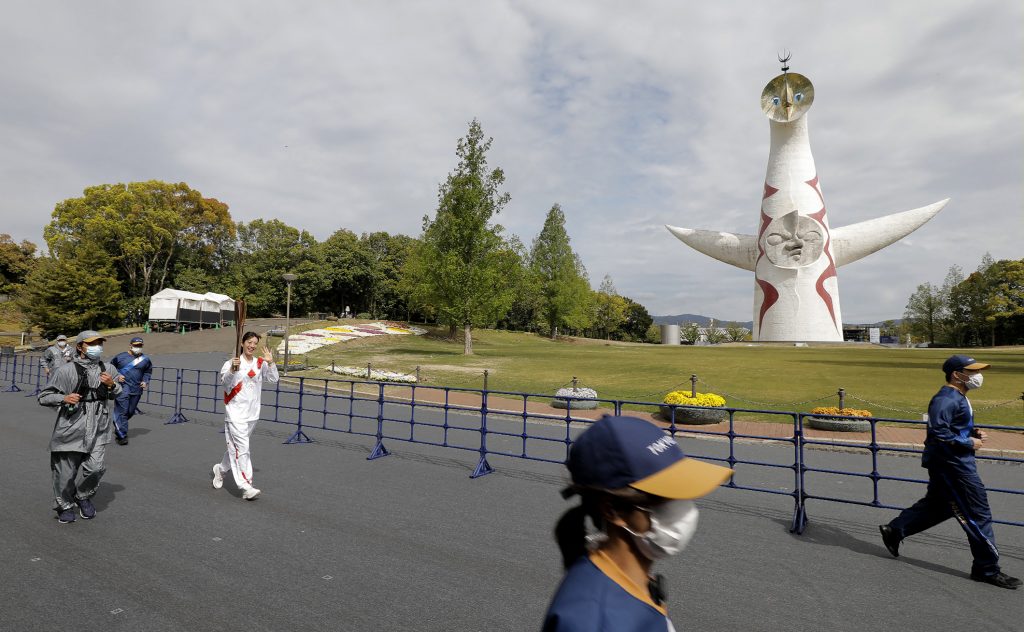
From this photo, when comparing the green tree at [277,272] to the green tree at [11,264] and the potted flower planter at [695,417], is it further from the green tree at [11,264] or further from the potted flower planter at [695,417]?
the potted flower planter at [695,417]

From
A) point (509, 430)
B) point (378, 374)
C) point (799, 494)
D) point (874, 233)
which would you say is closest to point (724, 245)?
point (874, 233)

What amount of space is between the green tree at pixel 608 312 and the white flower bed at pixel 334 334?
3528 cm

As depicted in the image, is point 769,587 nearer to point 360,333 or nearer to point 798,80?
point 360,333

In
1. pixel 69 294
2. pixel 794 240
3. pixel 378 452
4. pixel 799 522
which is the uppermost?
pixel 794 240

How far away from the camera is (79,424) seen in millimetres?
5633

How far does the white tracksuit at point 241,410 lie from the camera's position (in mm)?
6497

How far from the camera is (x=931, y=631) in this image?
3752 mm

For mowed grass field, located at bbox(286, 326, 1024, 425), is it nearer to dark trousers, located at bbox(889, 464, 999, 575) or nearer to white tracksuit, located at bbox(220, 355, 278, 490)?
dark trousers, located at bbox(889, 464, 999, 575)

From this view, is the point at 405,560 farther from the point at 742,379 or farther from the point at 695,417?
the point at 742,379

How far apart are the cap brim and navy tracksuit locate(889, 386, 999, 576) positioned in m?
4.16

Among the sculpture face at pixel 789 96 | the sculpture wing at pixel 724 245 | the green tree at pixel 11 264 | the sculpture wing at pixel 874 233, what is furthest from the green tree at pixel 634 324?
the green tree at pixel 11 264

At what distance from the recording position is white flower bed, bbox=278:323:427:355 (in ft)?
118

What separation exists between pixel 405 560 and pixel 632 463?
4.11 meters

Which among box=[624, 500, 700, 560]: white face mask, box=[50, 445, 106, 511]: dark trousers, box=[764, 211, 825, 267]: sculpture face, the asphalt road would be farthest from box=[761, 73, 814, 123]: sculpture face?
box=[624, 500, 700, 560]: white face mask
